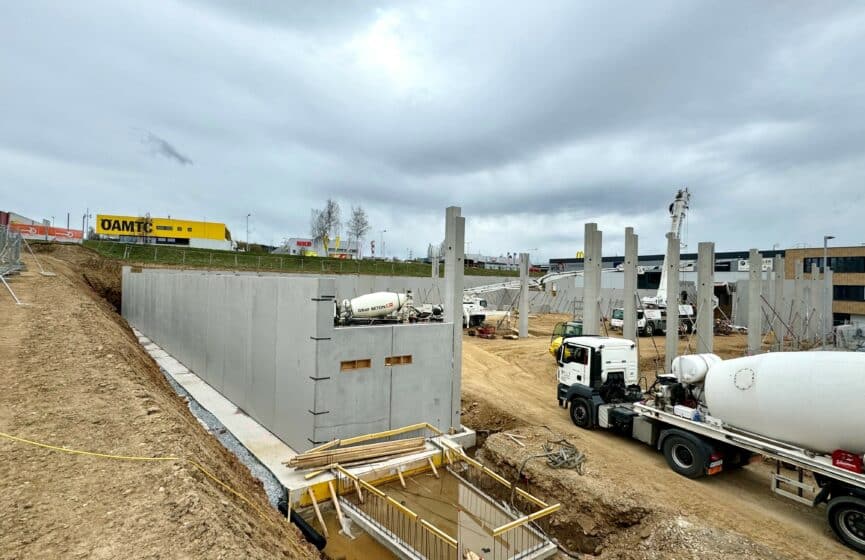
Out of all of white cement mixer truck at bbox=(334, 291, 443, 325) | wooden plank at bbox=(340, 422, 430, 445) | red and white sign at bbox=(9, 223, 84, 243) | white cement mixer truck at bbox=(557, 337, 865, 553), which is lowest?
wooden plank at bbox=(340, 422, 430, 445)

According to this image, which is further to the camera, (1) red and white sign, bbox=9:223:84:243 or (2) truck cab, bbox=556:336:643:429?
(1) red and white sign, bbox=9:223:84:243

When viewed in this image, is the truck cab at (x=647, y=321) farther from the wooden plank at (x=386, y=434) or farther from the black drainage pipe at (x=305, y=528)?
the black drainage pipe at (x=305, y=528)

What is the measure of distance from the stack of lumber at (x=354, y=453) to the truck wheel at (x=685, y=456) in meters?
5.89

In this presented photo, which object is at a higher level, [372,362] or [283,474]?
[372,362]

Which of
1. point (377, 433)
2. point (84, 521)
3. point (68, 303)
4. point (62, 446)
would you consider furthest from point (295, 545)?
point (68, 303)

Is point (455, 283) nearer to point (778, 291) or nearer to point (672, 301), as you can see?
point (672, 301)

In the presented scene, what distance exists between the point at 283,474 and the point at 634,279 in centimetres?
1405

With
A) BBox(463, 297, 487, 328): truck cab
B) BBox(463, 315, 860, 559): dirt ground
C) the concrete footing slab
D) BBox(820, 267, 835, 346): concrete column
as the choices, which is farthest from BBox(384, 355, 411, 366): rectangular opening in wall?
BBox(820, 267, 835, 346): concrete column

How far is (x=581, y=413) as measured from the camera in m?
12.8

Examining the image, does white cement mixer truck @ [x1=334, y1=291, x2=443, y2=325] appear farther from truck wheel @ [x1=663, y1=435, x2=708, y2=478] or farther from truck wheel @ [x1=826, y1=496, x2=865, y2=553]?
truck wheel @ [x1=826, y1=496, x2=865, y2=553]

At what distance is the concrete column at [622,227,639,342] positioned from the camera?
16438 millimetres

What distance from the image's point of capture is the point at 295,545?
562 centimetres

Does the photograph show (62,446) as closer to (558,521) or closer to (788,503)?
(558,521)

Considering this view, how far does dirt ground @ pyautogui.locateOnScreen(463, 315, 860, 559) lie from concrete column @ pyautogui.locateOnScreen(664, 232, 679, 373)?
5416 millimetres
